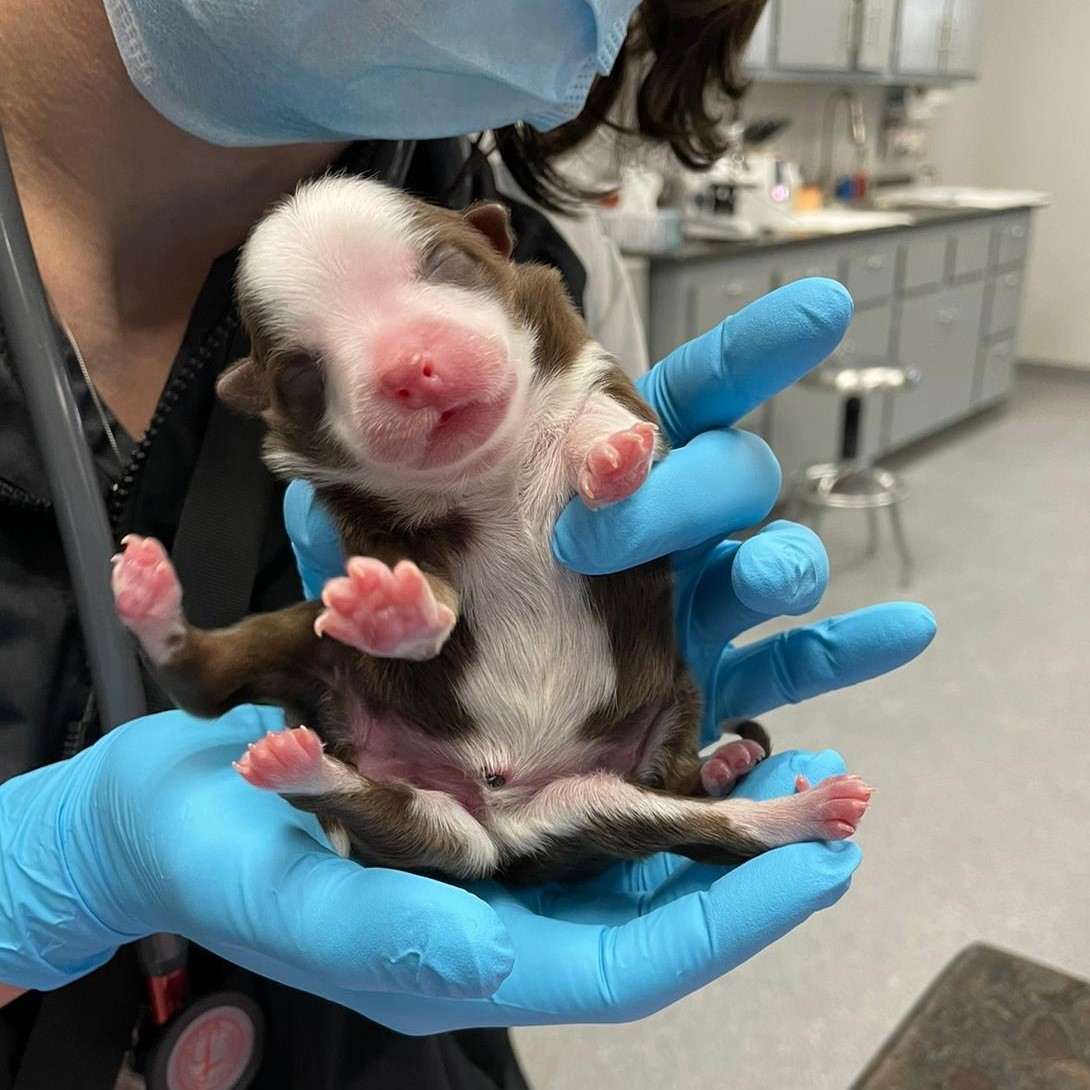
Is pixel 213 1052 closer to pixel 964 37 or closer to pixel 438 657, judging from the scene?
pixel 438 657

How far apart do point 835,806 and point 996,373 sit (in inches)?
189

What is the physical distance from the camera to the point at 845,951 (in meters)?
1.93

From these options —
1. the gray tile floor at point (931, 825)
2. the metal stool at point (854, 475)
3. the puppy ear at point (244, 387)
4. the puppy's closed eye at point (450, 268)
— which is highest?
the puppy's closed eye at point (450, 268)

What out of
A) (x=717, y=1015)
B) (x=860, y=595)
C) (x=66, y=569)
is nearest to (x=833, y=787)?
(x=66, y=569)

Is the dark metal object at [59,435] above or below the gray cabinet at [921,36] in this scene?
below

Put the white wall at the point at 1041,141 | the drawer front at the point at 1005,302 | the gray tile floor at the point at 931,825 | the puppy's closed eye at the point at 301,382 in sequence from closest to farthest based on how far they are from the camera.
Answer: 1. the puppy's closed eye at the point at 301,382
2. the gray tile floor at the point at 931,825
3. the drawer front at the point at 1005,302
4. the white wall at the point at 1041,141

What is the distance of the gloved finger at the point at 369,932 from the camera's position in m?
0.57

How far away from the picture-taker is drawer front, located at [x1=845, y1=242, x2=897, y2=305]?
3.70m

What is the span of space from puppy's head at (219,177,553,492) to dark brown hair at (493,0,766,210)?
0.52 metres

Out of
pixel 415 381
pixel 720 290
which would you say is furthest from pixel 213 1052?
pixel 720 290

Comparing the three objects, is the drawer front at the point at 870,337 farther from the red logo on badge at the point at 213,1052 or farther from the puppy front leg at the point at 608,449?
the red logo on badge at the point at 213,1052

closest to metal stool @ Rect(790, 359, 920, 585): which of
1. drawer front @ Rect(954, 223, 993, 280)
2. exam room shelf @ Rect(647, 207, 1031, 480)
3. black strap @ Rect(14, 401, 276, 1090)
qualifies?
exam room shelf @ Rect(647, 207, 1031, 480)

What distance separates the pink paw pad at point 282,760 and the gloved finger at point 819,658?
440 millimetres

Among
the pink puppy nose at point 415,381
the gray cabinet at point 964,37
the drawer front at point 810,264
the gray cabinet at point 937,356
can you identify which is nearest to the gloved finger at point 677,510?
the pink puppy nose at point 415,381
